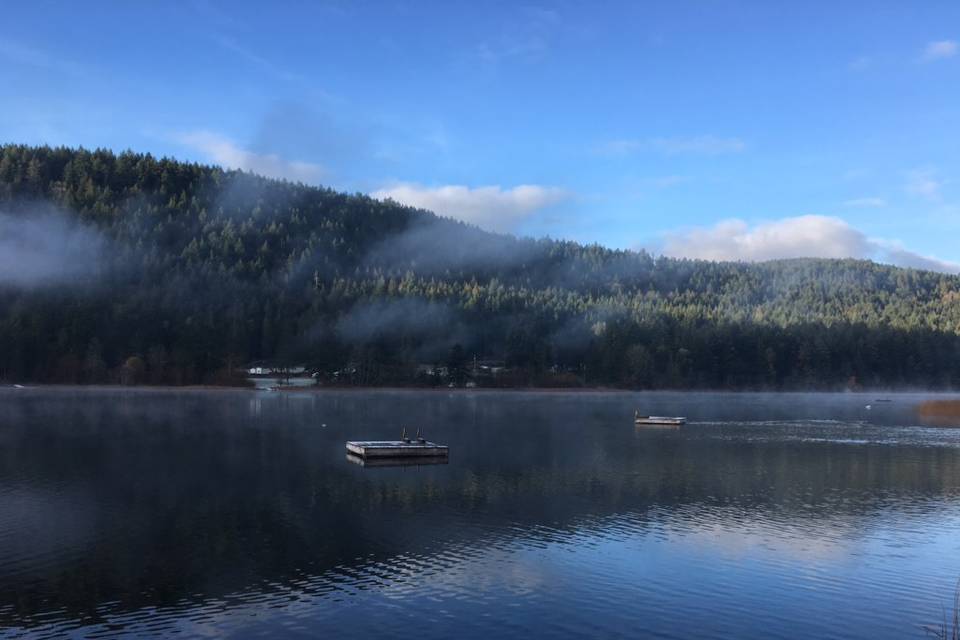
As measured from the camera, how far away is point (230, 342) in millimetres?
185125

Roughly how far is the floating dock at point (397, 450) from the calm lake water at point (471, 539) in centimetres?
157

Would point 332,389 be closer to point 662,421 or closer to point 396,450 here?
point 662,421

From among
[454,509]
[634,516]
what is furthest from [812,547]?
[454,509]

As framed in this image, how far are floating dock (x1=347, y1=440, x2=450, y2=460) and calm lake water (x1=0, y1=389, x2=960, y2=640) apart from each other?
157 centimetres

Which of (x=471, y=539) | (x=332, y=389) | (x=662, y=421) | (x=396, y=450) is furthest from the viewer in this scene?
(x=332, y=389)

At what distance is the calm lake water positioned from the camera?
23969 millimetres

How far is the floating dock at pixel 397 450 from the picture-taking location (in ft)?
196

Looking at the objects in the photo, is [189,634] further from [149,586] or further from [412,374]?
[412,374]

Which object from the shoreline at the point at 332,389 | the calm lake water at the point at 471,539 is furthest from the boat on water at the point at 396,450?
the shoreline at the point at 332,389

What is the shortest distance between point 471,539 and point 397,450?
27808mm

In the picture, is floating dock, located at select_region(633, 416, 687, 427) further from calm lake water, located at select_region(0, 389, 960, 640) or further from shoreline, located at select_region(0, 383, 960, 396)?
shoreline, located at select_region(0, 383, 960, 396)

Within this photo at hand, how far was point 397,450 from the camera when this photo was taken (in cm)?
6091

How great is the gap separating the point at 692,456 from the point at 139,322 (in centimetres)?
14187

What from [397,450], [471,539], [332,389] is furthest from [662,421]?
[332,389]
